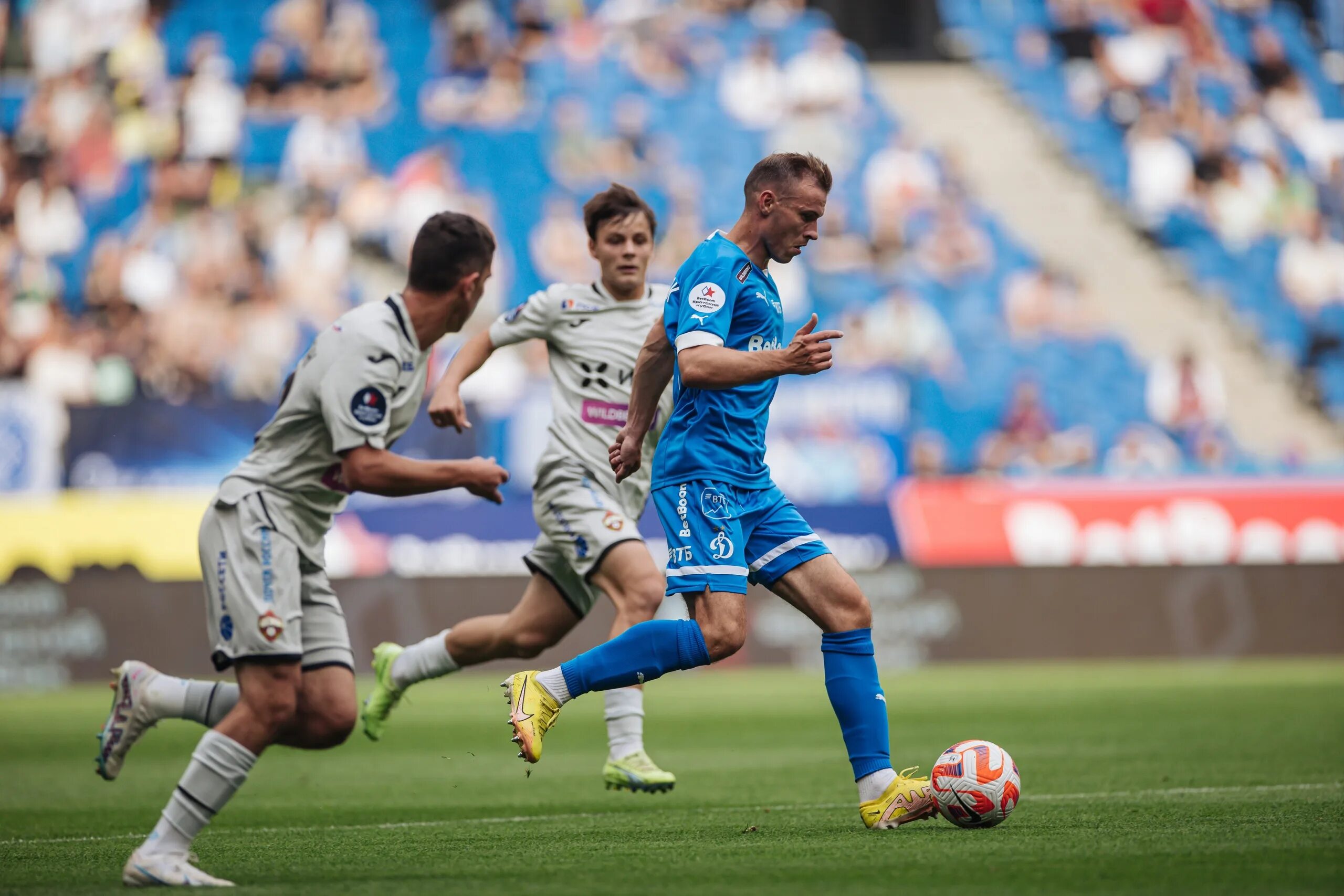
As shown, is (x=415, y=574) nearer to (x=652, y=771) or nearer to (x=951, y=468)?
(x=951, y=468)

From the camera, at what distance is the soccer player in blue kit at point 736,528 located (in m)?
5.66

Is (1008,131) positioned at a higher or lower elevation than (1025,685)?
higher

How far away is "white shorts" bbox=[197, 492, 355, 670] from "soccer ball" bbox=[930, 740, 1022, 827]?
2.23 metres

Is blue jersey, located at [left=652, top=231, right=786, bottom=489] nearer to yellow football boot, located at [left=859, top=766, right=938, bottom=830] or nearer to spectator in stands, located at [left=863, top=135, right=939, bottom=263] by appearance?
yellow football boot, located at [left=859, top=766, right=938, bottom=830]

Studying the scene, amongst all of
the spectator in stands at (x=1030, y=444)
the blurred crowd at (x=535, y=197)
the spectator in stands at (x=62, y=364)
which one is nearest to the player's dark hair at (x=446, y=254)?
the blurred crowd at (x=535, y=197)

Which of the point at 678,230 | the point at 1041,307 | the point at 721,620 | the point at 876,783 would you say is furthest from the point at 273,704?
the point at 1041,307

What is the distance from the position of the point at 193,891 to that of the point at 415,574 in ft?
37.4

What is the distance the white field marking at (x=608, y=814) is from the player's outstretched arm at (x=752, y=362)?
78.7 inches

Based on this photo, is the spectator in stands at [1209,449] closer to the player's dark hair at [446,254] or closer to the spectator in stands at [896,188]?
the spectator in stands at [896,188]

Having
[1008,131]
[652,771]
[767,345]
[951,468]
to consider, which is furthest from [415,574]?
[1008,131]

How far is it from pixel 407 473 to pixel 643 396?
1.30 meters

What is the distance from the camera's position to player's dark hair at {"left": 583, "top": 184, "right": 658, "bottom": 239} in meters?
7.66

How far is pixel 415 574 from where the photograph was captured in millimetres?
15938

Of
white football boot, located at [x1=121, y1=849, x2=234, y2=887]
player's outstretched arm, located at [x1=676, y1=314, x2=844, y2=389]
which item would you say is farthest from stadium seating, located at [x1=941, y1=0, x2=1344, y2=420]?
white football boot, located at [x1=121, y1=849, x2=234, y2=887]
